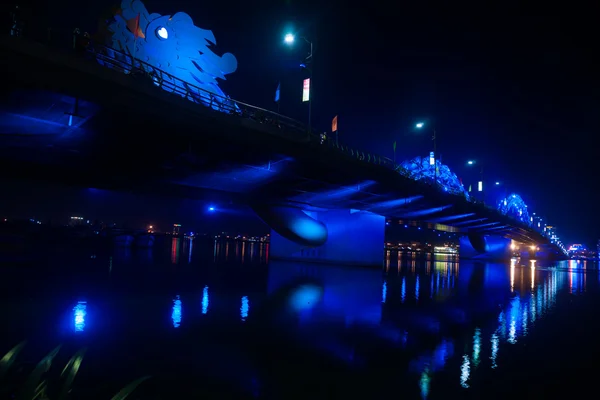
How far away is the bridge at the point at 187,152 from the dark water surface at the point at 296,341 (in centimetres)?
777

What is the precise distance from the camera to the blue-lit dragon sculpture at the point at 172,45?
112 feet

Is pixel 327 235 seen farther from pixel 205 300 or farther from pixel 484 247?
pixel 484 247

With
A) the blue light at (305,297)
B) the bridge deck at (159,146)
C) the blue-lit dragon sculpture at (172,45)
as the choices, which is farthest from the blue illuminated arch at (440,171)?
the blue light at (305,297)

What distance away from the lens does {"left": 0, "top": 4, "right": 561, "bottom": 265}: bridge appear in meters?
16.0

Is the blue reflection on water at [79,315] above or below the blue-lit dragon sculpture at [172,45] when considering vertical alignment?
below

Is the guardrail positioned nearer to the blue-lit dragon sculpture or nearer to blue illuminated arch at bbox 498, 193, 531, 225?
the blue-lit dragon sculpture

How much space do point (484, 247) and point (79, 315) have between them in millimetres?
97426

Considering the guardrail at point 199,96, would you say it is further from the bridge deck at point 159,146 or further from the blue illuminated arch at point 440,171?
the blue illuminated arch at point 440,171

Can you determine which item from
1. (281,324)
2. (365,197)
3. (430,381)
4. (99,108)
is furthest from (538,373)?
(365,197)

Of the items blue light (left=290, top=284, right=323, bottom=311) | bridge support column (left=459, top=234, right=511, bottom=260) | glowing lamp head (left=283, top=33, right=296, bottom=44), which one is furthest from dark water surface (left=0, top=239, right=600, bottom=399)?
bridge support column (left=459, top=234, right=511, bottom=260)

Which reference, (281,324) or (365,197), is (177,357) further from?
(365,197)

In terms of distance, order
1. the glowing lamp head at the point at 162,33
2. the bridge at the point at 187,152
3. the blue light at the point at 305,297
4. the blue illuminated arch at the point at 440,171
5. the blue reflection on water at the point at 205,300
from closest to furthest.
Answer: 1. the blue reflection on water at the point at 205,300
2. the bridge at the point at 187,152
3. the blue light at the point at 305,297
4. the glowing lamp head at the point at 162,33
5. the blue illuminated arch at the point at 440,171

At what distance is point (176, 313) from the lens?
1366cm

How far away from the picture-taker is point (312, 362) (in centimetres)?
883
